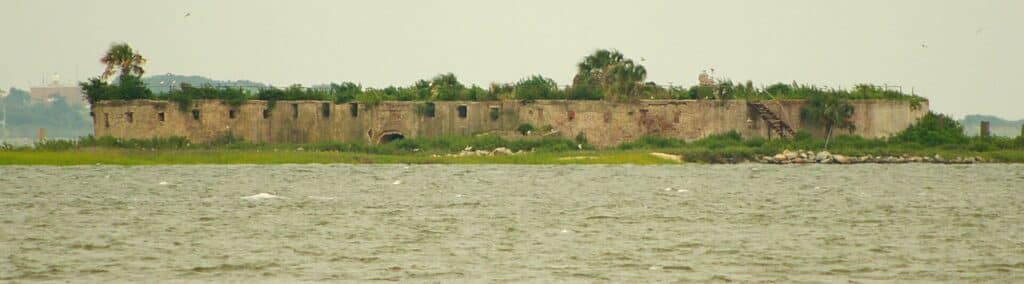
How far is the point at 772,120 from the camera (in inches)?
3007

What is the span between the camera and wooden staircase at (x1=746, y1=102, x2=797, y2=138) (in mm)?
76250

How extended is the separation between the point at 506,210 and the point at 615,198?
18.3 feet

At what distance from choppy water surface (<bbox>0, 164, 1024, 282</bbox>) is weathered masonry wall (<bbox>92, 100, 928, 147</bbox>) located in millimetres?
11586

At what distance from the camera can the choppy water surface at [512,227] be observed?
1245 inches

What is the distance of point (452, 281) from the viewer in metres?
29.9

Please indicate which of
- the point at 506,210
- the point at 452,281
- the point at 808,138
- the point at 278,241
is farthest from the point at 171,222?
the point at 808,138

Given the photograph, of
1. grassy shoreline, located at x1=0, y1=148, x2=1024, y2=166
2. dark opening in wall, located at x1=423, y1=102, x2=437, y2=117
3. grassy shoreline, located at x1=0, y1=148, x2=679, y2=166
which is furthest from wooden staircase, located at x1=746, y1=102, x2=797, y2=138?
dark opening in wall, located at x1=423, y1=102, x2=437, y2=117

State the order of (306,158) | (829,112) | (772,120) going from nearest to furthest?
1. (306,158)
2. (829,112)
3. (772,120)

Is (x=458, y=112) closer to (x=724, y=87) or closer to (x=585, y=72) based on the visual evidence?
(x=585, y=72)

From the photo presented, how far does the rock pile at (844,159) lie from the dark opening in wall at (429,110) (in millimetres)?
13819

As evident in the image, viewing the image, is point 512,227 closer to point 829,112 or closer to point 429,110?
point 429,110

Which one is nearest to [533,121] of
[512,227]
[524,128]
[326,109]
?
[524,128]

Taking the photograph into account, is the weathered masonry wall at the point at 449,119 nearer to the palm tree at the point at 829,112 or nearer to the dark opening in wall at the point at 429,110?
the dark opening in wall at the point at 429,110

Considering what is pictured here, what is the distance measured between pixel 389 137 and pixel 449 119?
108 inches
